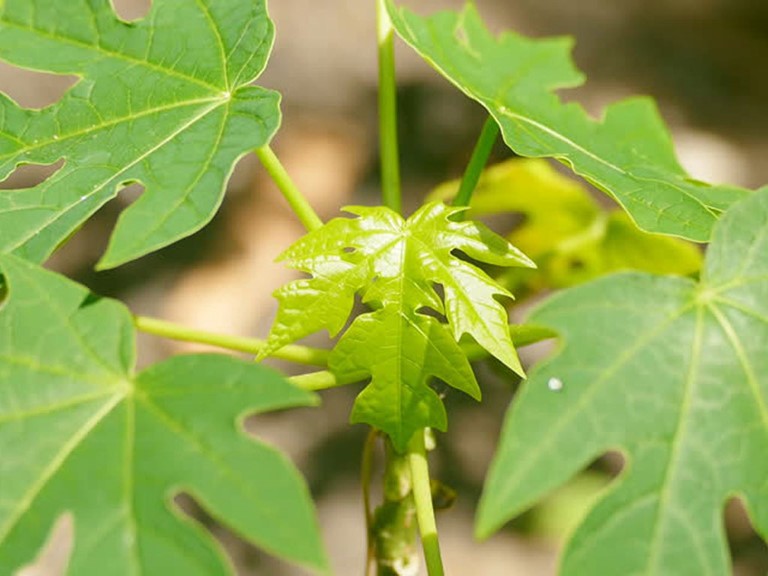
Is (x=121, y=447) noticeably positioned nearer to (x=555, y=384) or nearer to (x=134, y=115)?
(x=555, y=384)

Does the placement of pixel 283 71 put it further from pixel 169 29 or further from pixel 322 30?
pixel 169 29

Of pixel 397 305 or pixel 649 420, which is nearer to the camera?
pixel 649 420

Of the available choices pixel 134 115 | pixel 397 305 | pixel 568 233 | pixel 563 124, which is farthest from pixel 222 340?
pixel 568 233

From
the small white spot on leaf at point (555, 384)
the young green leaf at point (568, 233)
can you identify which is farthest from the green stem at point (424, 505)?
the young green leaf at point (568, 233)

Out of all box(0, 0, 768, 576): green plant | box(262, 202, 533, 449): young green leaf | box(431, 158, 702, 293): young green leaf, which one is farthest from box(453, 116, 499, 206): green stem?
box(431, 158, 702, 293): young green leaf

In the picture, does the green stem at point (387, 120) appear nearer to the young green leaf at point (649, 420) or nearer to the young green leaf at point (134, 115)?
the young green leaf at point (134, 115)

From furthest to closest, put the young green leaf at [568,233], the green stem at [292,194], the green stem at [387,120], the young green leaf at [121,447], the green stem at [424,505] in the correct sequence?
the young green leaf at [568,233]
the green stem at [387,120]
the green stem at [292,194]
the green stem at [424,505]
the young green leaf at [121,447]

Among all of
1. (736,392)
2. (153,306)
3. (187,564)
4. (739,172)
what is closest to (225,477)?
(187,564)
